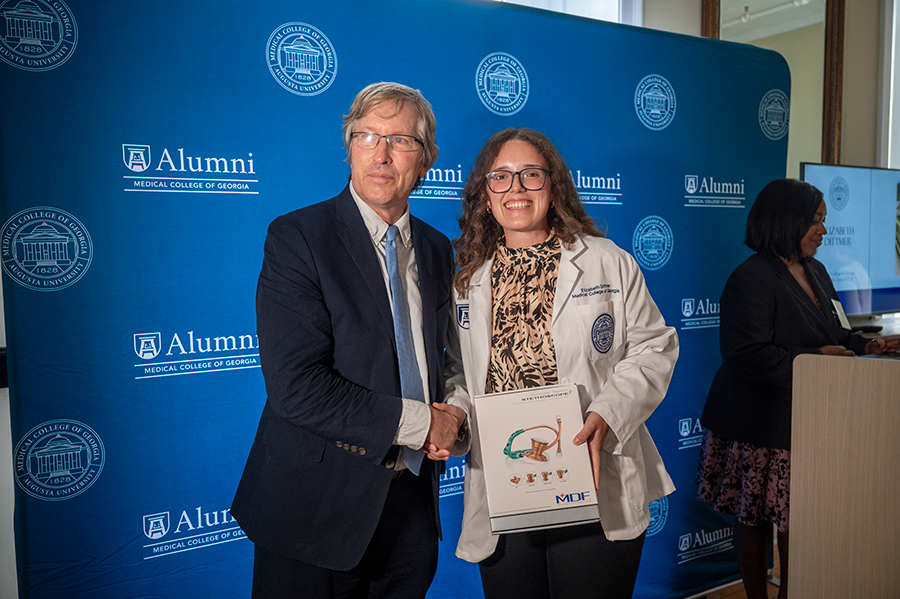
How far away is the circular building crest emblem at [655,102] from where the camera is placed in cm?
276

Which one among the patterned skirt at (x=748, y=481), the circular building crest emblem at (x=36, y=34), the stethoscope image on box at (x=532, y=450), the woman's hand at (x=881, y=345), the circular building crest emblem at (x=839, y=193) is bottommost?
the patterned skirt at (x=748, y=481)

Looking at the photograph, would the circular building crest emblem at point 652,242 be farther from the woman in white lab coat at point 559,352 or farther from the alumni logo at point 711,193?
the woman in white lab coat at point 559,352

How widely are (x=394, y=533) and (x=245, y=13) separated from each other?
1.76m

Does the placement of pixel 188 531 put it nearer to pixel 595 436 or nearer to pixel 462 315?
pixel 462 315

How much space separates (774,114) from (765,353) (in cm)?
162

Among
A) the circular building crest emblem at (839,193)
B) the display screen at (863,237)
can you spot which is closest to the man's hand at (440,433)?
the display screen at (863,237)

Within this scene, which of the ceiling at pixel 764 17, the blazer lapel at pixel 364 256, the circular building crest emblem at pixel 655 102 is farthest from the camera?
the ceiling at pixel 764 17

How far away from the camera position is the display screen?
133 inches

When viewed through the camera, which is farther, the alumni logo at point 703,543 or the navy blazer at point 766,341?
the alumni logo at point 703,543

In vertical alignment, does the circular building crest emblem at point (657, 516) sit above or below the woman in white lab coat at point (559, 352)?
below

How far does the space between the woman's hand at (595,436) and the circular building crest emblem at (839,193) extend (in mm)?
2785

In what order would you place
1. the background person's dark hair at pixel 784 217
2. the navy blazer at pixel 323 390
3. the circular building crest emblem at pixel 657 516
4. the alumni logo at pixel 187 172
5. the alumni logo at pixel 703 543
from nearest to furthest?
1. the navy blazer at pixel 323 390
2. the alumni logo at pixel 187 172
3. the background person's dark hair at pixel 784 217
4. the circular building crest emblem at pixel 657 516
5. the alumni logo at pixel 703 543

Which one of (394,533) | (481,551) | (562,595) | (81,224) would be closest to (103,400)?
(81,224)

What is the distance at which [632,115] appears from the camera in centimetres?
273
